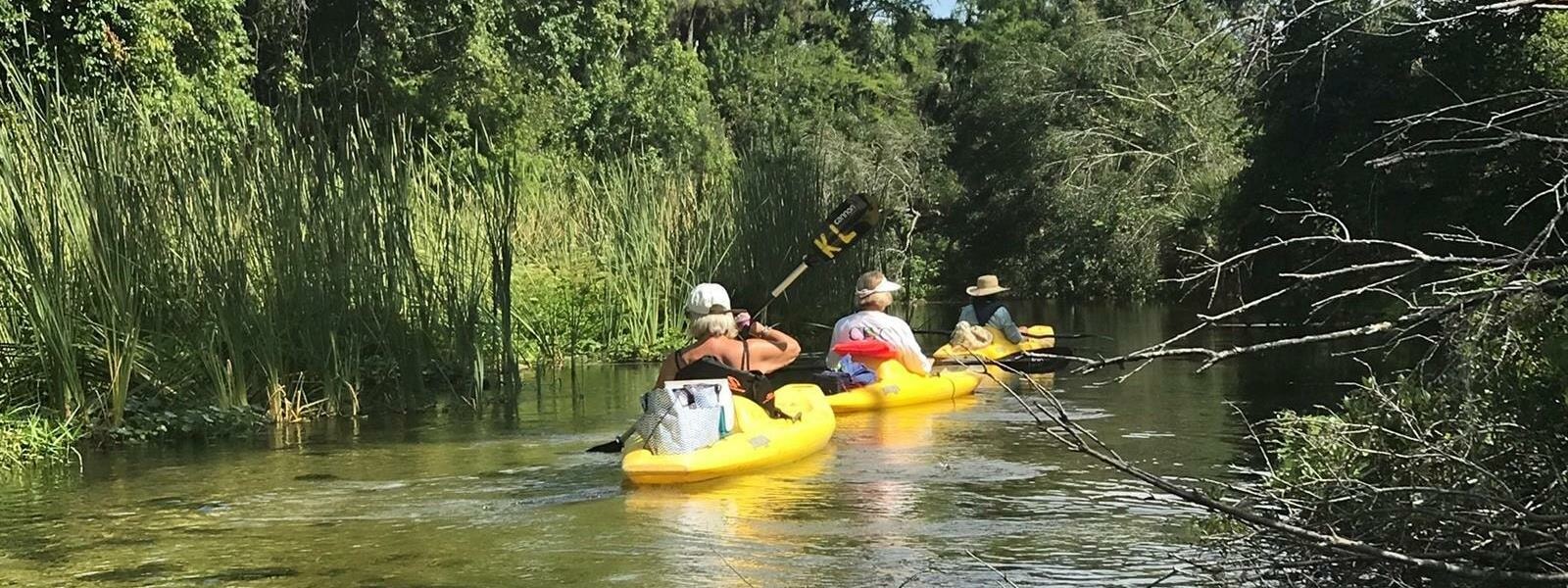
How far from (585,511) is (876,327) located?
16.0 ft

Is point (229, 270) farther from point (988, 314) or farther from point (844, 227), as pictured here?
point (988, 314)

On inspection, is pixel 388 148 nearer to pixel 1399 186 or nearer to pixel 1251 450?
pixel 1251 450

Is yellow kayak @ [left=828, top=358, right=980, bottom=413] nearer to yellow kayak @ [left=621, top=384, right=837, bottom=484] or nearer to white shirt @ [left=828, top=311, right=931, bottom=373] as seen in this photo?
white shirt @ [left=828, top=311, right=931, bottom=373]

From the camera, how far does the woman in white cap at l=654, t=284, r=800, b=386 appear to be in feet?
29.9

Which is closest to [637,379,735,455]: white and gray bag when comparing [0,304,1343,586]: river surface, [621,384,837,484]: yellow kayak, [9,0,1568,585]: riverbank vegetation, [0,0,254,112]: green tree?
[621,384,837,484]: yellow kayak

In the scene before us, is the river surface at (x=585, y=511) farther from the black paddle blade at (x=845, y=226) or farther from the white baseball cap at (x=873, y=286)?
the black paddle blade at (x=845, y=226)

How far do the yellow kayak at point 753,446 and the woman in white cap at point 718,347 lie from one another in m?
0.22

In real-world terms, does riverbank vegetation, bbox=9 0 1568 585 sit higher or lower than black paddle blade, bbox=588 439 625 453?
higher

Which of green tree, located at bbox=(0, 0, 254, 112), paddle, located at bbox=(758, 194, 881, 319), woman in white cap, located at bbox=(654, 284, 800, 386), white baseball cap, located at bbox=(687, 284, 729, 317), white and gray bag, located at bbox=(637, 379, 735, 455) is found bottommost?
white and gray bag, located at bbox=(637, 379, 735, 455)

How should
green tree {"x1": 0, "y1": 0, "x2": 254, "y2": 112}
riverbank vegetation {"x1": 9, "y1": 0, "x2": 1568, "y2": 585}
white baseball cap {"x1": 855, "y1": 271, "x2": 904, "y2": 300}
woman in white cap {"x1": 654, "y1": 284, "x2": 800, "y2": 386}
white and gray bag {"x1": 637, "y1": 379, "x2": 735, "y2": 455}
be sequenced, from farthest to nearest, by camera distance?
1. green tree {"x1": 0, "y1": 0, "x2": 254, "y2": 112}
2. white baseball cap {"x1": 855, "y1": 271, "x2": 904, "y2": 300}
3. woman in white cap {"x1": 654, "y1": 284, "x2": 800, "y2": 386}
4. white and gray bag {"x1": 637, "y1": 379, "x2": 735, "y2": 455}
5. riverbank vegetation {"x1": 9, "y1": 0, "x2": 1568, "y2": 585}

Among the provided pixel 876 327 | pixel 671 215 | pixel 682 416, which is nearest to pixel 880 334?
pixel 876 327

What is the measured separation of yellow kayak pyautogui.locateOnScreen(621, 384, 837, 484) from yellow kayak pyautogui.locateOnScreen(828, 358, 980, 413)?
5.39 feet

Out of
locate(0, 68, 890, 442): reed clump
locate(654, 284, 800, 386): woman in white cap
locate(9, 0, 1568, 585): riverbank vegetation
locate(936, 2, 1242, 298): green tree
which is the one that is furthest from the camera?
locate(936, 2, 1242, 298): green tree

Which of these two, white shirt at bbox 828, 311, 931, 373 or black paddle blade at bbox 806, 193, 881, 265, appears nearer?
white shirt at bbox 828, 311, 931, 373
